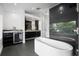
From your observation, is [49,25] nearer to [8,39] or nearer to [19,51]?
[19,51]

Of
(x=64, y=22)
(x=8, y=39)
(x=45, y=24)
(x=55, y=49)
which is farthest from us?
(x=8, y=39)

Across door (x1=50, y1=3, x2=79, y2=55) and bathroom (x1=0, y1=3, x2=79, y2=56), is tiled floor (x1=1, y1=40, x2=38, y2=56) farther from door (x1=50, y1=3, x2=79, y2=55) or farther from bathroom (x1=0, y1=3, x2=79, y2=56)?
door (x1=50, y1=3, x2=79, y2=55)

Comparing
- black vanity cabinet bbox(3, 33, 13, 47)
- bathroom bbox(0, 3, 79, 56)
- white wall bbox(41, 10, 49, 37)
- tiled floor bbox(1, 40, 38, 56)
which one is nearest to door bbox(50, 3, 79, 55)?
bathroom bbox(0, 3, 79, 56)

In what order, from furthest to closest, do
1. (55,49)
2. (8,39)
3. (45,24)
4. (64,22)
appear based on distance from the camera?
(8,39) → (45,24) → (64,22) → (55,49)

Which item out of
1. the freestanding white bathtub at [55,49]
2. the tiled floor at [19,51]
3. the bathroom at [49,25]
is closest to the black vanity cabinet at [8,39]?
the bathroom at [49,25]

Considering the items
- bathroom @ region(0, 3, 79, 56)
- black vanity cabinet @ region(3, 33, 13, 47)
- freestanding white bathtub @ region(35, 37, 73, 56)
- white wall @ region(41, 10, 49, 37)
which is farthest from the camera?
black vanity cabinet @ region(3, 33, 13, 47)

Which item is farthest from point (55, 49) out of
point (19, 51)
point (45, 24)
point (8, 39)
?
point (8, 39)

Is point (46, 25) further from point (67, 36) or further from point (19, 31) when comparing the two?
point (19, 31)

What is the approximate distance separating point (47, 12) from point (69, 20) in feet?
2.86

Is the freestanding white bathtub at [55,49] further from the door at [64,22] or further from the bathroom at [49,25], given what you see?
the door at [64,22]

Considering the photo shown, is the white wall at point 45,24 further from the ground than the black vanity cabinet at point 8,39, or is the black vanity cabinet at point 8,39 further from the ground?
the white wall at point 45,24

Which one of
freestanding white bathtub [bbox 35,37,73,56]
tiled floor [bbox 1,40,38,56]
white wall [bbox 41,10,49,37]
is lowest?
tiled floor [bbox 1,40,38,56]

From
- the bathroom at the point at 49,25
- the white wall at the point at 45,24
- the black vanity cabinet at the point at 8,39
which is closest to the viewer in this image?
the bathroom at the point at 49,25

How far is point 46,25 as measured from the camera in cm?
325
